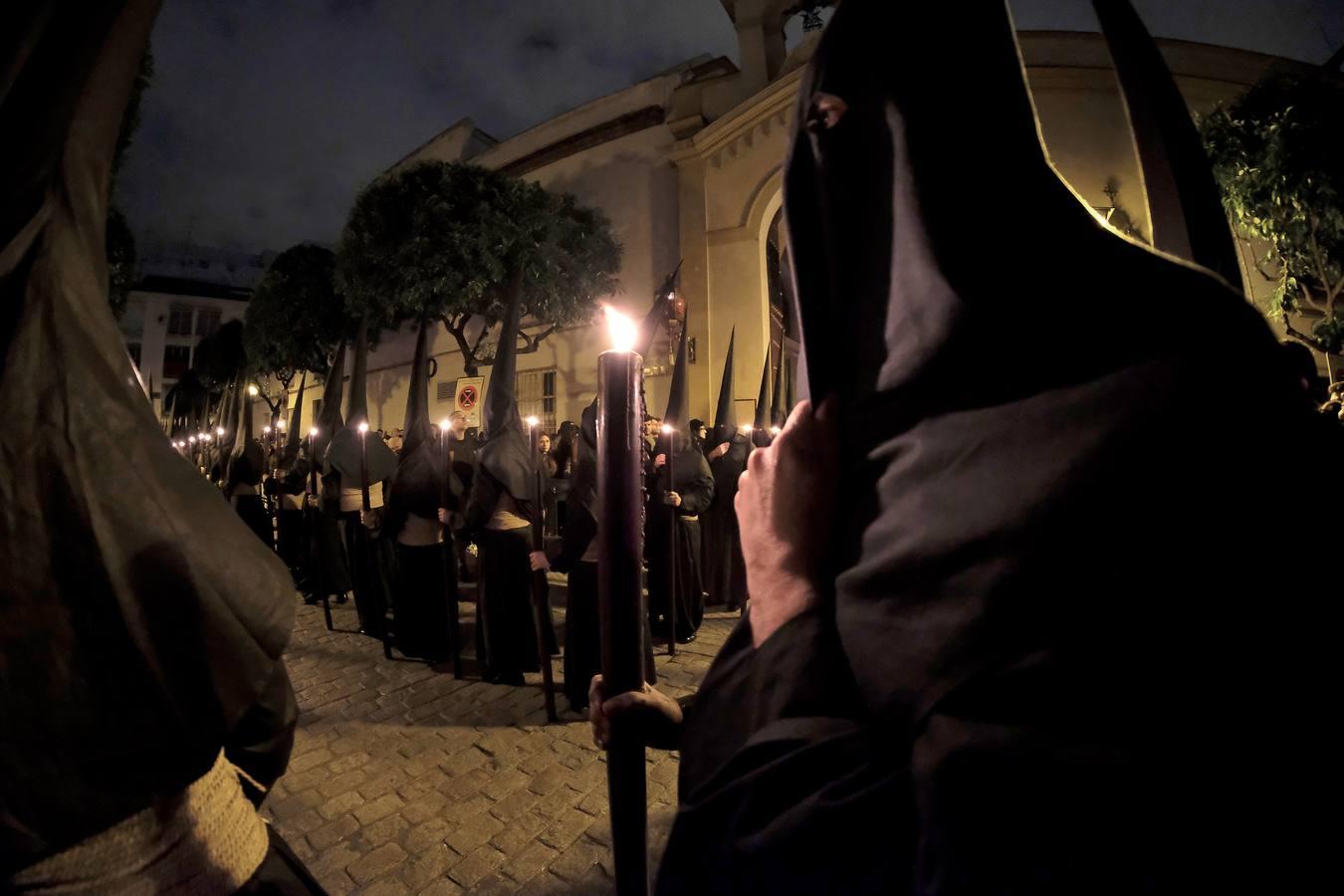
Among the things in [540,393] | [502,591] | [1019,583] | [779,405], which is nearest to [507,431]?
[502,591]

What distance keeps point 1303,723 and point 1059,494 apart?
11.9 inches

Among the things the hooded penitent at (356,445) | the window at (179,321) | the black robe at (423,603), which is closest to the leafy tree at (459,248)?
the hooded penitent at (356,445)

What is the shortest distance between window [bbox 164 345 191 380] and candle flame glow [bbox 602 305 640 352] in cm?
5925

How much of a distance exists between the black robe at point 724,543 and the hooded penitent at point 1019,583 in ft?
26.4

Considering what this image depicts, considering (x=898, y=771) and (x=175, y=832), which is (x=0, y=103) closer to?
(x=175, y=832)

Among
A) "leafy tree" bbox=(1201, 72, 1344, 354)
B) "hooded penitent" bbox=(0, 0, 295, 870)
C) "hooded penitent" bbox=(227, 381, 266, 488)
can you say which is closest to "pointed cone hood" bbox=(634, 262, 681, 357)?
"hooded penitent" bbox=(0, 0, 295, 870)

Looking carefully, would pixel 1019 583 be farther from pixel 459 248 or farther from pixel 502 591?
Result: pixel 459 248

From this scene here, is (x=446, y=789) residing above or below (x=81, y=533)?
below

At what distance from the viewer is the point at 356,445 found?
7059mm

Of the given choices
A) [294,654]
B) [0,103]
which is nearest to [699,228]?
[294,654]

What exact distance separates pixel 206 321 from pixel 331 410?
54.5 metres

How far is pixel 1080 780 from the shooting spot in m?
0.61

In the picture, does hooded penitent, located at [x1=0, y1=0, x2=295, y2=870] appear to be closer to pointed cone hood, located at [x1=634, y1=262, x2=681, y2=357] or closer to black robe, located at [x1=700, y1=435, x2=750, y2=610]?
pointed cone hood, located at [x1=634, y1=262, x2=681, y2=357]

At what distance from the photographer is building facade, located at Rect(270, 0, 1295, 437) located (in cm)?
1343
